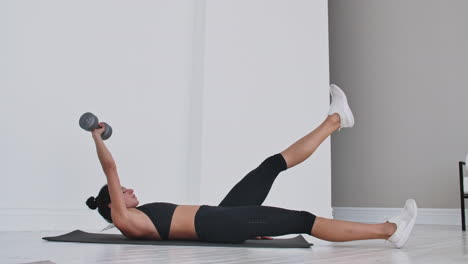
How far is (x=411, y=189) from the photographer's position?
199 inches

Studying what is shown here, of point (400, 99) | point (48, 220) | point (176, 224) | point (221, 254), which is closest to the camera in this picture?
point (221, 254)

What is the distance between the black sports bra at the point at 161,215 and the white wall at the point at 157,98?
1.37 meters

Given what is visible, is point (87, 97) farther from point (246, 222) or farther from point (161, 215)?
point (246, 222)

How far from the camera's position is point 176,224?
2.32 m

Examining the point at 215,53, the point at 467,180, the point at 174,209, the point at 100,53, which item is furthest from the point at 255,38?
the point at 174,209

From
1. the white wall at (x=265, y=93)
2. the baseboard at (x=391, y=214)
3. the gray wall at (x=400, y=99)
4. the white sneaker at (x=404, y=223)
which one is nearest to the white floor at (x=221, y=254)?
the white sneaker at (x=404, y=223)

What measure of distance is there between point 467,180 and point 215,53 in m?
2.14

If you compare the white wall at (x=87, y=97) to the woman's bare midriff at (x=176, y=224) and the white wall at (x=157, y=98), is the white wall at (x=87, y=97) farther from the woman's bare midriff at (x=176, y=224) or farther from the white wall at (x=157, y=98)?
the woman's bare midriff at (x=176, y=224)

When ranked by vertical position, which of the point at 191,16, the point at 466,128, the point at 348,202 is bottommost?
the point at 348,202

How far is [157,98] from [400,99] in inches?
96.4

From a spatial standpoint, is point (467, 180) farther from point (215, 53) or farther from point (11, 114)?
point (11, 114)

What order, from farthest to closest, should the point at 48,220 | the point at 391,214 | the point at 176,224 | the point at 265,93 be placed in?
the point at 391,214 < the point at 265,93 < the point at 48,220 < the point at 176,224

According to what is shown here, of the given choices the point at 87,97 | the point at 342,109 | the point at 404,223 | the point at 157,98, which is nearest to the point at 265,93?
the point at 157,98

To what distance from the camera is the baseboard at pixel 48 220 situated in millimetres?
3314
